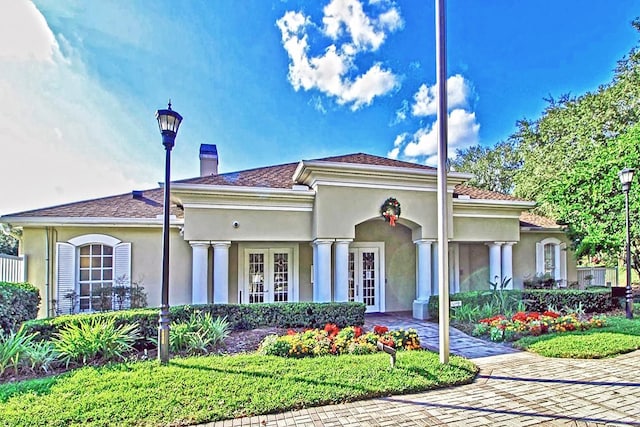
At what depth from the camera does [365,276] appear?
40.1 feet

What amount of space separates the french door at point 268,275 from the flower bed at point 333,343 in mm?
4757

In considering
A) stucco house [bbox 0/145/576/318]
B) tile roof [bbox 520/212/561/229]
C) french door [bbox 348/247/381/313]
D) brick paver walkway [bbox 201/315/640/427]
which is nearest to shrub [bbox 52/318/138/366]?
brick paver walkway [bbox 201/315/640/427]

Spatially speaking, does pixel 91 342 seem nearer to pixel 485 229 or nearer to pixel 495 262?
pixel 485 229

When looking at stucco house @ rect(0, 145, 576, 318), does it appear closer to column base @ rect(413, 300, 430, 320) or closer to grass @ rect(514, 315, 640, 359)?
column base @ rect(413, 300, 430, 320)

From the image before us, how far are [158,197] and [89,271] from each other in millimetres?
3748

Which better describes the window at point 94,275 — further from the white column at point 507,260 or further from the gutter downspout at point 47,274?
the white column at point 507,260

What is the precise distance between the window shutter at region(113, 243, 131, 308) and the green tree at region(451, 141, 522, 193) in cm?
2936

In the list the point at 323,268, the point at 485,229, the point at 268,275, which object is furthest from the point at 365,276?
the point at 485,229

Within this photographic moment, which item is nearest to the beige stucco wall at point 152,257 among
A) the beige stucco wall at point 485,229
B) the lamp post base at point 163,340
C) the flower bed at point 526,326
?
the lamp post base at point 163,340

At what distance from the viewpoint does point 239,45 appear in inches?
459

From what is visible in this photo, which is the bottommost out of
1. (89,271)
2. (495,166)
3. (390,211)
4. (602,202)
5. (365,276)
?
(365,276)

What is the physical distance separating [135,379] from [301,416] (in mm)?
2585

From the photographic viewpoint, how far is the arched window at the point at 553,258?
545 inches

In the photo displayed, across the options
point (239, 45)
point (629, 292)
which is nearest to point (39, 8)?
point (239, 45)
